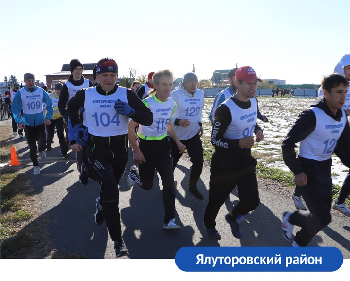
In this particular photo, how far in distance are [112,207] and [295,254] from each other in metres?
2.06

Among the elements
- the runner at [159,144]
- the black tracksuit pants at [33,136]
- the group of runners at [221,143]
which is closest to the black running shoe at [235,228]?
the group of runners at [221,143]

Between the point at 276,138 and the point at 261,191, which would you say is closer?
the point at 261,191

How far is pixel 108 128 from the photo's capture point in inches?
162

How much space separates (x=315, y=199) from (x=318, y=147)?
562mm

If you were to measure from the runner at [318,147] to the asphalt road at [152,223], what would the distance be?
0.62 meters

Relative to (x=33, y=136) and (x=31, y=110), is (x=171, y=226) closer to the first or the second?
(x=33, y=136)

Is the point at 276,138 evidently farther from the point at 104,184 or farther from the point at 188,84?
the point at 104,184

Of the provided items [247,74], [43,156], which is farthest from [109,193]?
[43,156]

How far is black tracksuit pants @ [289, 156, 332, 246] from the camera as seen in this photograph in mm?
3525

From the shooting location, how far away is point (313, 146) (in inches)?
143

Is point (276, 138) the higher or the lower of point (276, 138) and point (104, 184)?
the lower

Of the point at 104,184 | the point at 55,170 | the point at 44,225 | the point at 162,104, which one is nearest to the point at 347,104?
the point at 162,104

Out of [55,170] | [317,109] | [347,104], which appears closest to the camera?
[317,109]

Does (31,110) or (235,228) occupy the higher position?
(31,110)
